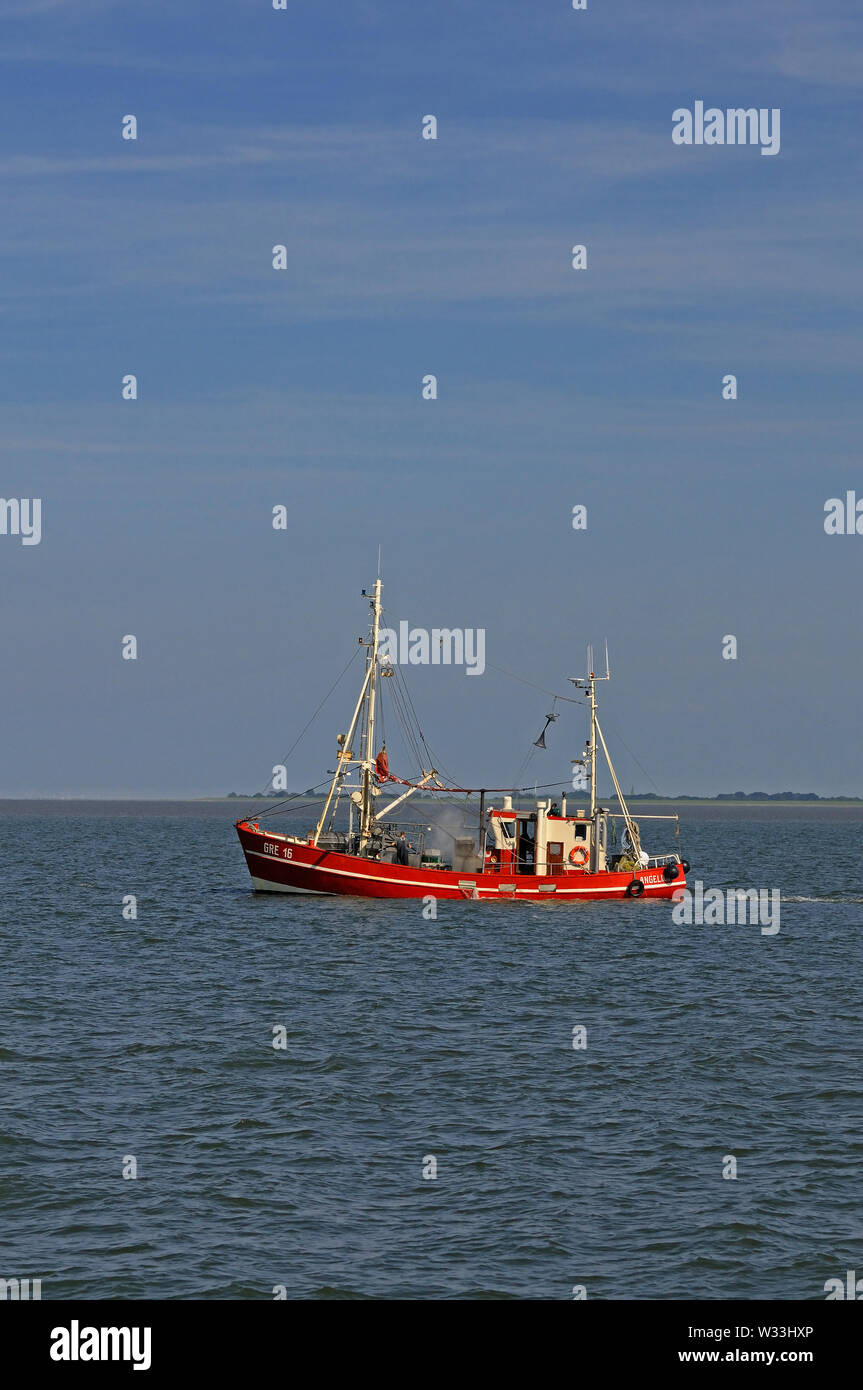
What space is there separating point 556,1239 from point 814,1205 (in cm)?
424

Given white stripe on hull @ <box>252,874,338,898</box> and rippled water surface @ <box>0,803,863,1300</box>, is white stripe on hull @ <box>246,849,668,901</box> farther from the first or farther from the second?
rippled water surface @ <box>0,803,863,1300</box>

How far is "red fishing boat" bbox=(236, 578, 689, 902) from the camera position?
6756 centimetres

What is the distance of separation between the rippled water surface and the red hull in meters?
11.9

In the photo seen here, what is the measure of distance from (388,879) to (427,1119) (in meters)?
40.9

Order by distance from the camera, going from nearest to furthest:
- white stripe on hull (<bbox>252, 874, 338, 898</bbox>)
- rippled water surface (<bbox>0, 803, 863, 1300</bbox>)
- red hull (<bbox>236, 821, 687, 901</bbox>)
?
rippled water surface (<bbox>0, 803, 863, 1300</bbox>) < red hull (<bbox>236, 821, 687, 901</bbox>) < white stripe on hull (<bbox>252, 874, 338, 898</bbox>)

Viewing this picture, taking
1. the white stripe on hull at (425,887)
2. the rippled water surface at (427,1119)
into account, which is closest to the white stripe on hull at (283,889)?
the white stripe on hull at (425,887)

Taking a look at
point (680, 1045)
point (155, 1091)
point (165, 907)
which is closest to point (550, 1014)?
point (680, 1045)

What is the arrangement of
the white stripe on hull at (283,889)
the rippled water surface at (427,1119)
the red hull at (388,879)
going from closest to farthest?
1. the rippled water surface at (427,1119)
2. the red hull at (388,879)
3. the white stripe on hull at (283,889)

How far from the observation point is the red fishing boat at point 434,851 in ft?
222

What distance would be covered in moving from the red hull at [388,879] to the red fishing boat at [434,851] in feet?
0.15

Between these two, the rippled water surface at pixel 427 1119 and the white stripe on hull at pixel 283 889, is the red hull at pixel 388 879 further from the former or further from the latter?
the rippled water surface at pixel 427 1119

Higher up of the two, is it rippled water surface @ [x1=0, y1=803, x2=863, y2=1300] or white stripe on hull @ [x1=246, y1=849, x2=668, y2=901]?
white stripe on hull @ [x1=246, y1=849, x2=668, y2=901]

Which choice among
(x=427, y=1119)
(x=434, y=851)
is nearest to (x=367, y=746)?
(x=434, y=851)

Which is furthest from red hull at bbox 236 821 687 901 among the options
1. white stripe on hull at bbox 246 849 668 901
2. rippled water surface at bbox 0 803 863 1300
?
rippled water surface at bbox 0 803 863 1300
